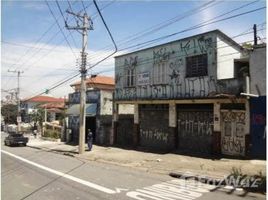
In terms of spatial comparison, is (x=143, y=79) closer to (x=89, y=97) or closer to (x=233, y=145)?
(x=233, y=145)

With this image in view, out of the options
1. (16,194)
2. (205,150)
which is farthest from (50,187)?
(205,150)

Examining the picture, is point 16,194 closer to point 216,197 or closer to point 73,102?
point 216,197

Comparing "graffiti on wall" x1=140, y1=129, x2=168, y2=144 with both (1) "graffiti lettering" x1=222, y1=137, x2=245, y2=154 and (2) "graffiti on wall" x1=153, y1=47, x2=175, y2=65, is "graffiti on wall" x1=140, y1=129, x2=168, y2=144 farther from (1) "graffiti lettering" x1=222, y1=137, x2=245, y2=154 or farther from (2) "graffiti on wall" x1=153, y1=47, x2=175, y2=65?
(1) "graffiti lettering" x1=222, y1=137, x2=245, y2=154

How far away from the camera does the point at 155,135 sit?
27.9 m

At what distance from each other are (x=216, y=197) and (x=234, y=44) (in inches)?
504

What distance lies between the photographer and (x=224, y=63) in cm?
2289

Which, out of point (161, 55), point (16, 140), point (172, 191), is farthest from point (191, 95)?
point (16, 140)

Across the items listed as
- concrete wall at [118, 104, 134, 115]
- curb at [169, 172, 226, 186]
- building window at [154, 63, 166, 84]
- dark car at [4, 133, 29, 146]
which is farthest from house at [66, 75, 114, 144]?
curb at [169, 172, 226, 186]

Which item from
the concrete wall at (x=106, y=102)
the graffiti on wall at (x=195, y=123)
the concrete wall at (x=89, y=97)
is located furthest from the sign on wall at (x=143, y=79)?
the concrete wall at (x=89, y=97)

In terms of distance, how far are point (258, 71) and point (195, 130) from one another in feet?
20.1

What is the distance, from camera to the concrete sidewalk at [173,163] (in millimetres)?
17864

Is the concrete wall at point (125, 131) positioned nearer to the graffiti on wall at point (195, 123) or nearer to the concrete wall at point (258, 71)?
the graffiti on wall at point (195, 123)

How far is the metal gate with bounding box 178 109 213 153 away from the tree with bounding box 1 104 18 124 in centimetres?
6474

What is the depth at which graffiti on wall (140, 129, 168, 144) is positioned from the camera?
2703 centimetres
